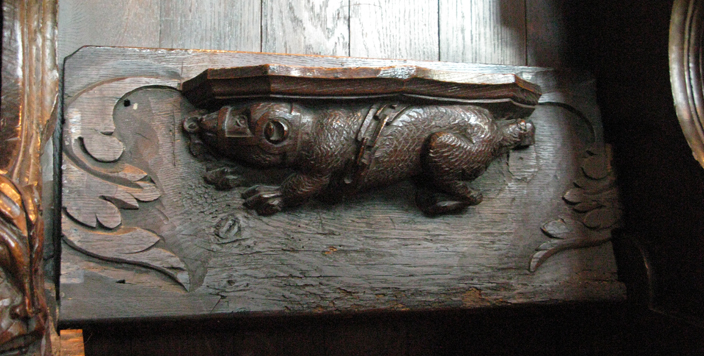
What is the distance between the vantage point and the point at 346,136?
863 millimetres

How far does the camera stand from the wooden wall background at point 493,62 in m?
0.93

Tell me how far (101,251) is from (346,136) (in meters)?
0.42

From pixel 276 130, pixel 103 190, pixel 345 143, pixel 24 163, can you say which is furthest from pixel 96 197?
pixel 345 143

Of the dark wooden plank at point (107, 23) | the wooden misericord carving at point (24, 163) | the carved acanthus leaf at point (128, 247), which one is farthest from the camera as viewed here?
the dark wooden plank at point (107, 23)

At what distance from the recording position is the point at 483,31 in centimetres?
109

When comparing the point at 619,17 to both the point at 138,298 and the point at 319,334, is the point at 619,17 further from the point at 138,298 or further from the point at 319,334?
the point at 138,298

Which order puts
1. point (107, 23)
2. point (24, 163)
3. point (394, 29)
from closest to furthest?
1. point (24, 163)
2. point (107, 23)
3. point (394, 29)

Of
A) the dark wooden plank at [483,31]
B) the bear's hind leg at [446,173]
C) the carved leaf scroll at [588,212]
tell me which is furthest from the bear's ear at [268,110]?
the carved leaf scroll at [588,212]

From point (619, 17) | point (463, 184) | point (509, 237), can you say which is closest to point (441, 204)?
point (463, 184)

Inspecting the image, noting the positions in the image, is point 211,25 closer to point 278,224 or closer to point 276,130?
point 276,130

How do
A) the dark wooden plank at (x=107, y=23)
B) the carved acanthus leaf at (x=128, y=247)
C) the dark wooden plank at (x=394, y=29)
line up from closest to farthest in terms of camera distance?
the carved acanthus leaf at (x=128, y=247) → the dark wooden plank at (x=107, y=23) → the dark wooden plank at (x=394, y=29)

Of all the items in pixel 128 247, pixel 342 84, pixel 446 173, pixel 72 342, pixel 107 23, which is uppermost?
pixel 107 23

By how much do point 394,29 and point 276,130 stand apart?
371 mm

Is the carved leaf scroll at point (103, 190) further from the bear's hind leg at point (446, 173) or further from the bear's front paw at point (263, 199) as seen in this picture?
the bear's hind leg at point (446, 173)
